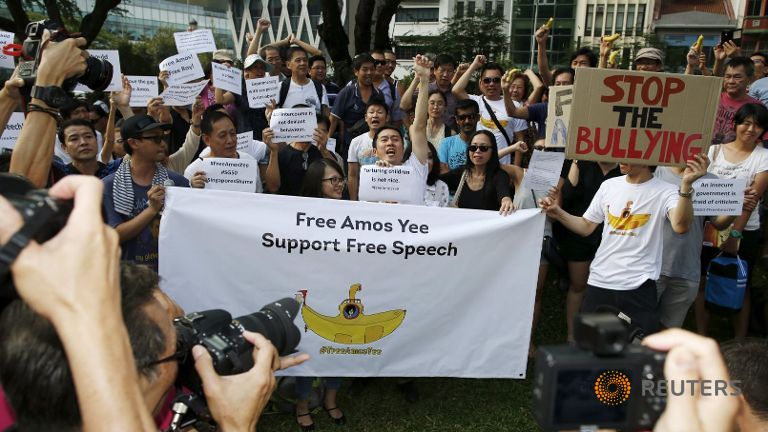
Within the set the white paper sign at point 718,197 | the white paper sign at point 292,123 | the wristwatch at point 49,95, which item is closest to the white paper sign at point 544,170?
the white paper sign at point 718,197

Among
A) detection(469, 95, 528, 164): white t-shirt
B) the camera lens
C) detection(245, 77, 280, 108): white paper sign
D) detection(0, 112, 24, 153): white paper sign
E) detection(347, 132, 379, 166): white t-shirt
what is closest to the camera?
the camera lens

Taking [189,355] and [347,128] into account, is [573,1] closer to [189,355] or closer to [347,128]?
[347,128]

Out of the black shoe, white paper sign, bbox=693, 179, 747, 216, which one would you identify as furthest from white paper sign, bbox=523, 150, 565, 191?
Result: the black shoe

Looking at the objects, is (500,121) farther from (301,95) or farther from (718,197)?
(718,197)

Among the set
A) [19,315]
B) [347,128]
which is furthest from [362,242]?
[347,128]

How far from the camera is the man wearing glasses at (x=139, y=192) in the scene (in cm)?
343

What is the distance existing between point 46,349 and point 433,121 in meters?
4.93

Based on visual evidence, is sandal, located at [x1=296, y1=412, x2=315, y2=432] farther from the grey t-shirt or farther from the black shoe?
the grey t-shirt

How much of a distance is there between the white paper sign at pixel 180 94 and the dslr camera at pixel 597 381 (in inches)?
192

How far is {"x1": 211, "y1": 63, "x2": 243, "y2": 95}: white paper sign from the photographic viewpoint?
5.54 meters

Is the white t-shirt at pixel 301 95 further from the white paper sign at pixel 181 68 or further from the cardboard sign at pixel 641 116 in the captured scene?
the cardboard sign at pixel 641 116

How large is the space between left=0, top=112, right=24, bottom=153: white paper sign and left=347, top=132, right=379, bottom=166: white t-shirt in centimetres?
257

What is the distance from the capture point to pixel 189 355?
1.45 metres

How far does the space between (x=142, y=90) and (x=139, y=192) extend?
7.17ft
